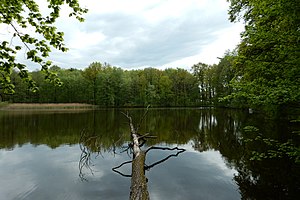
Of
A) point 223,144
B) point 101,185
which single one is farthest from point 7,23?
point 223,144

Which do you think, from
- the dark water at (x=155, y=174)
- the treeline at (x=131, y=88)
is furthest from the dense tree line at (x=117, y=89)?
the dark water at (x=155, y=174)

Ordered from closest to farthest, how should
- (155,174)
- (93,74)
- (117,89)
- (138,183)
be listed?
1. (138,183)
2. (155,174)
3. (117,89)
4. (93,74)

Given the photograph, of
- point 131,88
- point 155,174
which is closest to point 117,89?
point 131,88

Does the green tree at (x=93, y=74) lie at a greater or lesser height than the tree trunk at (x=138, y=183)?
greater

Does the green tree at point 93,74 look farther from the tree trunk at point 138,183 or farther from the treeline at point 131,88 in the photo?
the tree trunk at point 138,183

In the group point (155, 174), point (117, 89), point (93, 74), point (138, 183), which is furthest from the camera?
point (93, 74)

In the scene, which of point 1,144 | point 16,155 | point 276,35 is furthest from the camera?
point 1,144

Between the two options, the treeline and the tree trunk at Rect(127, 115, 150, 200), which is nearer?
the tree trunk at Rect(127, 115, 150, 200)

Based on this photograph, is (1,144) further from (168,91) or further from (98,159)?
(168,91)

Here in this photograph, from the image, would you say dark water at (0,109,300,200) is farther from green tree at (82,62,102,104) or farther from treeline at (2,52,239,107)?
green tree at (82,62,102,104)

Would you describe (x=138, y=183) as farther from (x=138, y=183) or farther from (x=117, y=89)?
(x=117, y=89)

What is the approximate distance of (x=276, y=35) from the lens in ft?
16.1

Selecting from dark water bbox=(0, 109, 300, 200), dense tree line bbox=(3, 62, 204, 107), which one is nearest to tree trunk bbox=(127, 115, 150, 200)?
dark water bbox=(0, 109, 300, 200)

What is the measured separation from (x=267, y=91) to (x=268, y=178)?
3502mm
